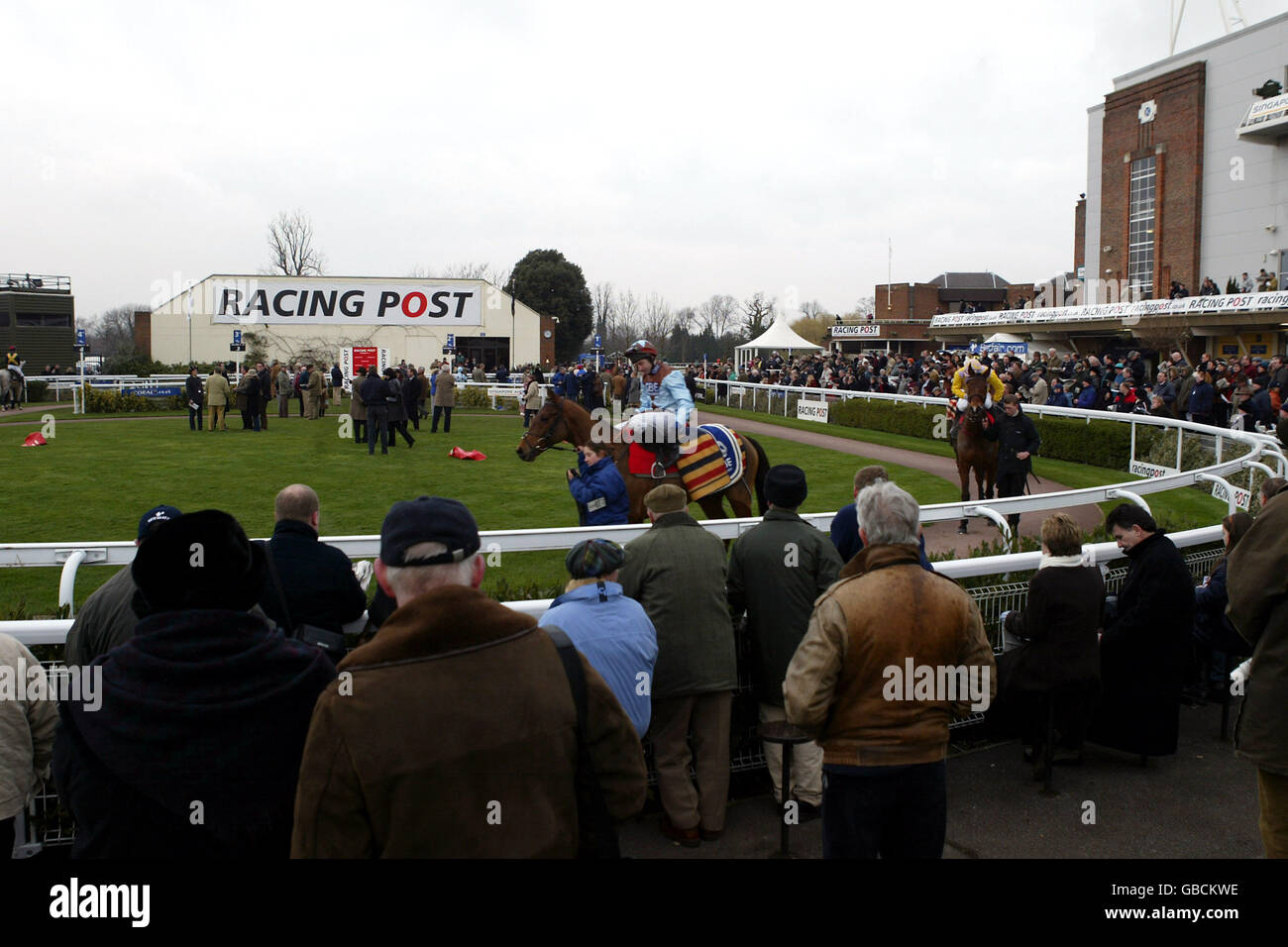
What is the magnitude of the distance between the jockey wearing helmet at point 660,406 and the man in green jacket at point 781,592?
3859mm

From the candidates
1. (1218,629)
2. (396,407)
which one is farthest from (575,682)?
(396,407)

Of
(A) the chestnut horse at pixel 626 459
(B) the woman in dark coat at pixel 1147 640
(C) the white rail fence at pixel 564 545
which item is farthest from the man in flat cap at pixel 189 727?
(A) the chestnut horse at pixel 626 459

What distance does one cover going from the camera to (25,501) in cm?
1251

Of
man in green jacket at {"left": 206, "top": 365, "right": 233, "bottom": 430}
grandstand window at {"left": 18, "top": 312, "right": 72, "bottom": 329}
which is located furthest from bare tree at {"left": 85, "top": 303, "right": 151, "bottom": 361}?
man in green jacket at {"left": 206, "top": 365, "right": 233, "bottom": 430}

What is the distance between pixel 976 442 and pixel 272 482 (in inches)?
379

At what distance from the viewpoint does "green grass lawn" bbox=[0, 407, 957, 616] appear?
10.5m

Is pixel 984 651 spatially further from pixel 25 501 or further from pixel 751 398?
pixel 751 398

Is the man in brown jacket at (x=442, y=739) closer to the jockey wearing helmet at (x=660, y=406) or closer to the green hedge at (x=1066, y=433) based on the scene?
the jockey wearing helmet at (x=660, y=406)

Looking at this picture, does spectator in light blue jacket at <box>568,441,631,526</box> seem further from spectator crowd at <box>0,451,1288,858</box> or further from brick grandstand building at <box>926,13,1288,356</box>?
brick grandstand building at <box>926,13,1288,356</box>

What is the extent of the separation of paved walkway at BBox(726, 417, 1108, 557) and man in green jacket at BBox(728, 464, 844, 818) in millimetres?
2433

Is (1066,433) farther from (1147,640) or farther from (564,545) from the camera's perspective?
(564,545)
